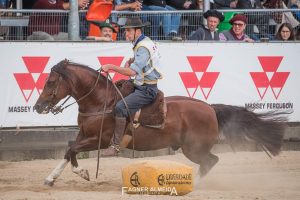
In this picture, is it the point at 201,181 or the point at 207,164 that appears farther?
the point at 201,181

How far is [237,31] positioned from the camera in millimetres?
16922

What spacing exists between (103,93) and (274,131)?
2.75 m

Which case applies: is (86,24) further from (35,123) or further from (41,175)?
(41,175)

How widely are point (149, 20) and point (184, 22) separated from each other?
706mm

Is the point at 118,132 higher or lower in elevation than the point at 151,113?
lower

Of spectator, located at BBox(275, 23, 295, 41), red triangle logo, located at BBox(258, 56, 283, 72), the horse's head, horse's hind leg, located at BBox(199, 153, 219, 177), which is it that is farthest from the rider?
spectator, located at BBox(275, 23, 295, 41)

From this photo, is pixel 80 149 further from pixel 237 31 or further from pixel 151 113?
pixel 237 31

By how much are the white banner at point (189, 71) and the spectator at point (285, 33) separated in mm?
233

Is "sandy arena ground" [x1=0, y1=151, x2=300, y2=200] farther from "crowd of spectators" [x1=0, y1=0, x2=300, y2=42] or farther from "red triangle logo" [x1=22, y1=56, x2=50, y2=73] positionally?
"crowd of spectators" [x1=0, y1=0, x2=300, y2=42]

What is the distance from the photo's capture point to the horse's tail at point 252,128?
1402cm

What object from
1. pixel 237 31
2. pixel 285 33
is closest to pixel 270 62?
pixel 285 33

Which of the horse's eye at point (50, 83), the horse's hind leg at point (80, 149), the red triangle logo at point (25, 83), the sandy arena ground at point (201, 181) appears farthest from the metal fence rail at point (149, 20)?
the horse's hind leg at point (80, 149)

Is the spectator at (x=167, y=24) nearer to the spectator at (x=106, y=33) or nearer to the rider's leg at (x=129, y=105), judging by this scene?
the spectator at (x=106, y=33)

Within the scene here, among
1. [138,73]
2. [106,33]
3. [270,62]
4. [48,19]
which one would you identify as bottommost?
[270,62]
